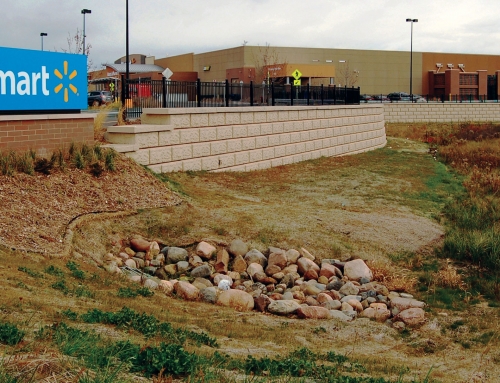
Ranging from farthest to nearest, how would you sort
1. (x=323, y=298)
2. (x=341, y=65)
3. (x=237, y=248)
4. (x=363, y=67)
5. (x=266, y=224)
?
(x=363, y=67) < (x=341, y=65) < (x=266, y=224) < (x=237, y=248) < (x=323, y=298)

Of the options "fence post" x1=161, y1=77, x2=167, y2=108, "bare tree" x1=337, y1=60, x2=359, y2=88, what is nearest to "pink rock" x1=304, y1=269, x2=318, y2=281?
"fence post" x1=161, y1=77, x2=167, y2=108

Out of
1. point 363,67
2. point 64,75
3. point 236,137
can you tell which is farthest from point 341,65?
point 64,75

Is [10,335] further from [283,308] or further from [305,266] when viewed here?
[305,266]

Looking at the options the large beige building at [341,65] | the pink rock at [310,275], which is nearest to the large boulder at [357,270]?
the pink rock at [310,275]

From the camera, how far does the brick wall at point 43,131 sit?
13312 millimetres

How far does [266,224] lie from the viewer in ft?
44.3

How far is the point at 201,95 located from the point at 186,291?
35.2 feet

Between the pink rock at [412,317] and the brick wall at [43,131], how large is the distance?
8213 mm

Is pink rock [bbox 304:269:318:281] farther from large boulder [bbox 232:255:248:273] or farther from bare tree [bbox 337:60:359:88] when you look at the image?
bare tree [bbox 337:60:359:88]

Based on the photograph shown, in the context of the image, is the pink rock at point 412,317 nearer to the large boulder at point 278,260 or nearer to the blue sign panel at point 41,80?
the large boulder at point 278,260

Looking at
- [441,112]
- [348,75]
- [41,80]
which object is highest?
[348,75]

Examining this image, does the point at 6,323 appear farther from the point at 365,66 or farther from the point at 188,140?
the point at 365,66

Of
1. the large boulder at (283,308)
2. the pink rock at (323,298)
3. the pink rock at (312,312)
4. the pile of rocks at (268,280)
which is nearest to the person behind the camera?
the pink rock at (312,312)

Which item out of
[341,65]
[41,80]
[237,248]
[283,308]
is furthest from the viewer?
[341,65]
